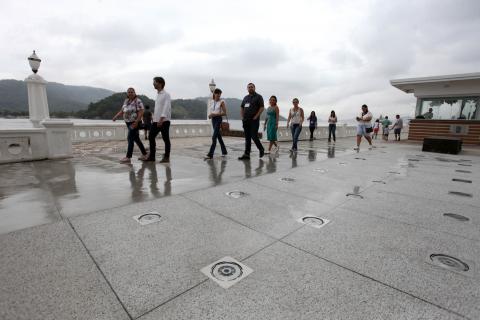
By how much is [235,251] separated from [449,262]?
Answer: 1.73 meters

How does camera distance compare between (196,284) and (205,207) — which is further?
(205,207)

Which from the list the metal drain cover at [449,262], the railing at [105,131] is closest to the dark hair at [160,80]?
the metal drain cover at [449,262]

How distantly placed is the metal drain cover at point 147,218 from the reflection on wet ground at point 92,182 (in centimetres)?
52

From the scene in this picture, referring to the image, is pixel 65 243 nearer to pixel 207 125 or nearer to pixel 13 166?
pixel 13 166

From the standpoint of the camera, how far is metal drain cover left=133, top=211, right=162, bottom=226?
8.34 ft

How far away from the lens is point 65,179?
167 inches

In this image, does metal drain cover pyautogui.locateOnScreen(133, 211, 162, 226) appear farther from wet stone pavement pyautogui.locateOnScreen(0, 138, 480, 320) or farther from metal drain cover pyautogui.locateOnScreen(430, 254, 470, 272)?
metal drain cover pyautogui.locateOnScreen(430, 254, 470, 272)

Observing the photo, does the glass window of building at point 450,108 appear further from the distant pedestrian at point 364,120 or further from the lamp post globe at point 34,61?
the lamp post globe at point 34,61

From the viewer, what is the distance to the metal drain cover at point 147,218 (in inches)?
100

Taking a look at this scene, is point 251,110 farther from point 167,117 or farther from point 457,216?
point 457,216

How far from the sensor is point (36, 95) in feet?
31.7

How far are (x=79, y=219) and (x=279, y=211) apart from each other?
2195 millimetres

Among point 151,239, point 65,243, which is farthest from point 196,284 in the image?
point 65,243

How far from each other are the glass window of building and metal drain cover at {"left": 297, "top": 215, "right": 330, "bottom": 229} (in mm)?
17844
